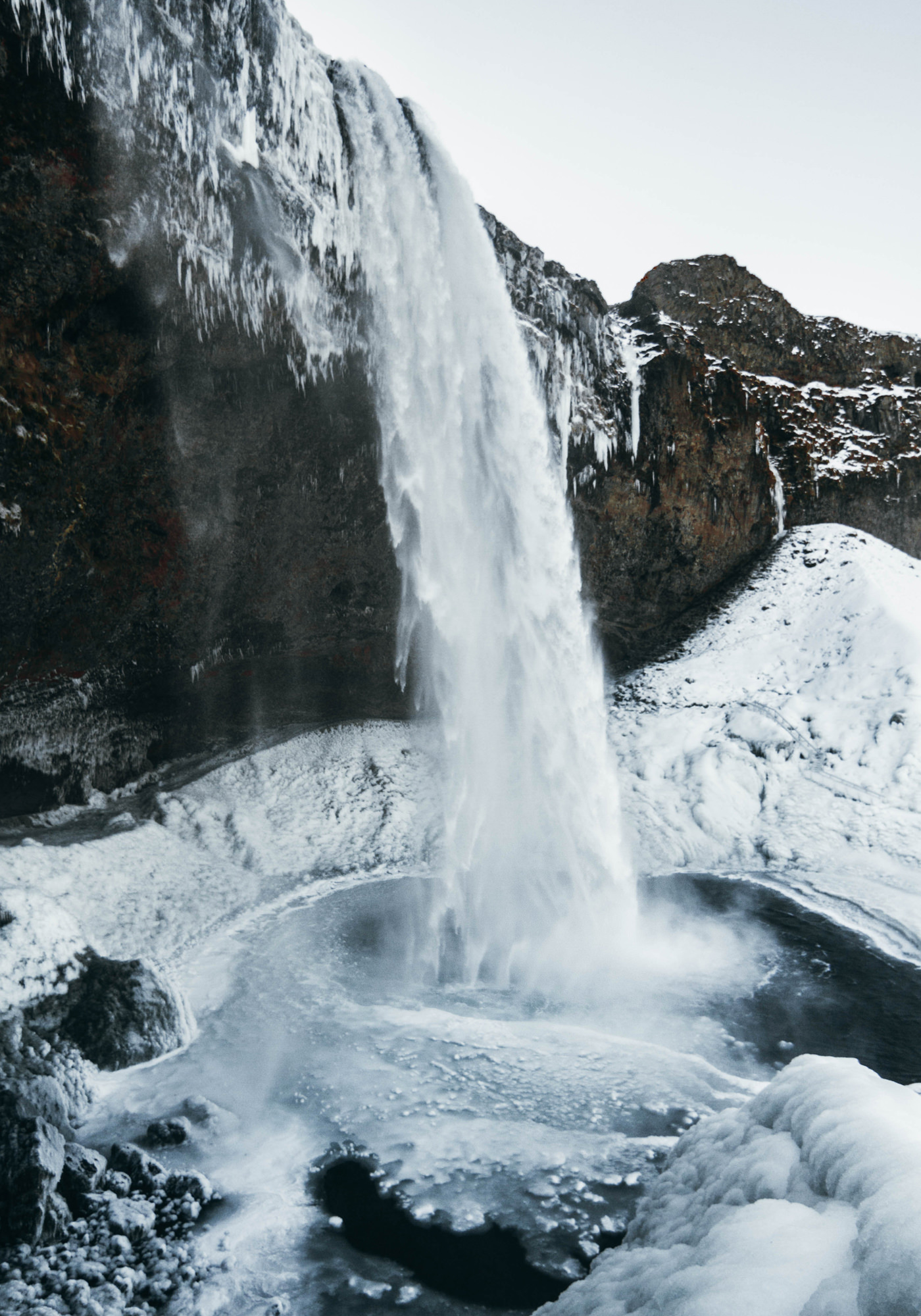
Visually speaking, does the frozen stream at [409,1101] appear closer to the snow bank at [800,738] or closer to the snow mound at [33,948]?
the snow mound at [33,948]

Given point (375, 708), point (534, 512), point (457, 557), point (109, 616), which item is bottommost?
point (375, 708)

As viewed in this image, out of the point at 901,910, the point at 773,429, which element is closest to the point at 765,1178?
the point at 901,910

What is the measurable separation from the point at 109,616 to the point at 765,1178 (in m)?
10.5

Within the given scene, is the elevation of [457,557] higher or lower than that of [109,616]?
higher

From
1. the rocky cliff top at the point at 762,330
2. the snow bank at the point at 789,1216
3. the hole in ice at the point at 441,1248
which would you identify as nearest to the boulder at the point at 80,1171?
the hole in ice at the point at 441,1248

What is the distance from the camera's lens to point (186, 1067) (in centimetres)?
627

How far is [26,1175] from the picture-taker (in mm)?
4324

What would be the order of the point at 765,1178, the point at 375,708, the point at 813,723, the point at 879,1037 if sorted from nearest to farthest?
the point at 765,1178, the point at 879,1037, the point at 813,723, the point at 375,708

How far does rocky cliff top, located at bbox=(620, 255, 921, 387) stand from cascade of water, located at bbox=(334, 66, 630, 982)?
10756 millimetres

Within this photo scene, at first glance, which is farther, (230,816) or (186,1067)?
(230,816)

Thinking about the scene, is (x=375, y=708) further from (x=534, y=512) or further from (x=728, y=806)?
(x=728, y=806)

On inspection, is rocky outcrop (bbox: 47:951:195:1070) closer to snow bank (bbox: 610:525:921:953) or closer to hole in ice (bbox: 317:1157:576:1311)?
hole in ice (bbox: 317:1157:576:1311)

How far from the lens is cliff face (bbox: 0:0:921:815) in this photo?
891 centimetres

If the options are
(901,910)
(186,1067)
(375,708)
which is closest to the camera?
(186,1067)
